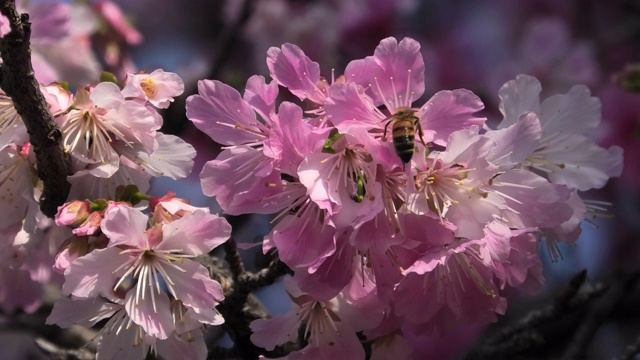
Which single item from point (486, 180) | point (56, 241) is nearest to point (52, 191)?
point (56, 241)

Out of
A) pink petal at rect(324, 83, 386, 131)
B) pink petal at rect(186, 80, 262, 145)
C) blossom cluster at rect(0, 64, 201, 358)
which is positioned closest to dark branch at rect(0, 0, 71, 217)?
blossom cluster at rect(0, 64, 201, 358)

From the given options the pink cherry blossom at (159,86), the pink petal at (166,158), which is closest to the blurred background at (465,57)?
the pink petal at (166,158)

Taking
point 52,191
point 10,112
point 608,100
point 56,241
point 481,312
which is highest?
point 10,112

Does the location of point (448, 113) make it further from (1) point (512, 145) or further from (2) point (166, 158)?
(2) point (166, 158)

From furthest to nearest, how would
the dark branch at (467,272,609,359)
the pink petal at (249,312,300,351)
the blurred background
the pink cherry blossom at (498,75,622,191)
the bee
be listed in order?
the blurred background
the dark branch at (467,272,609,359)
the pink cherry blossom at (498,75,622,191)
the pink petal at (249,312,300,351)
the bee

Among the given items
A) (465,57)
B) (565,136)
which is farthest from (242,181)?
(465,57)

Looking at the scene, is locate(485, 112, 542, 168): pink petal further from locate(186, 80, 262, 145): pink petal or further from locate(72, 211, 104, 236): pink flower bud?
locate(72, 211, 104, 236): pink flower bud

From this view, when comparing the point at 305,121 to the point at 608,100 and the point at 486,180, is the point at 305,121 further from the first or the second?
the point at 608,100
